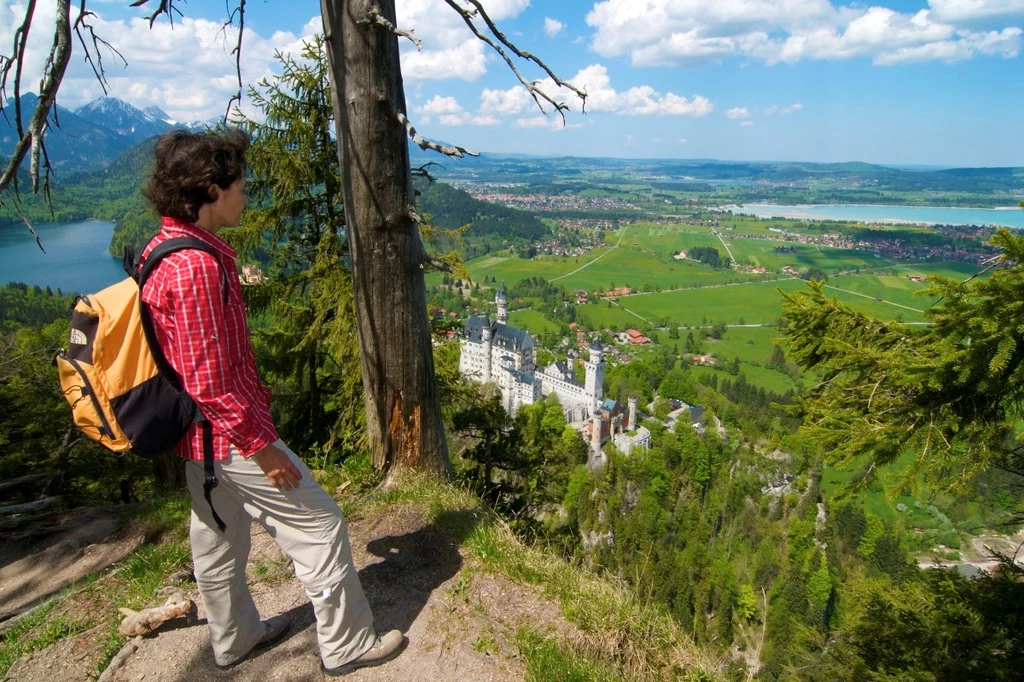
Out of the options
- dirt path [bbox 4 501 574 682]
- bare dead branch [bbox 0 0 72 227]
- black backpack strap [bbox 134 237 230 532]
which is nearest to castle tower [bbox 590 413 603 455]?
dirt path [bbox 4 501 574 682]

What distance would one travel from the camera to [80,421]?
71.9 inches

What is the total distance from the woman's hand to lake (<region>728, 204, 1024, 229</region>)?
4914 inches

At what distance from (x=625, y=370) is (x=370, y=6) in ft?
185

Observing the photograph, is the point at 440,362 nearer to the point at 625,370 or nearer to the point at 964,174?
the point at 625,370

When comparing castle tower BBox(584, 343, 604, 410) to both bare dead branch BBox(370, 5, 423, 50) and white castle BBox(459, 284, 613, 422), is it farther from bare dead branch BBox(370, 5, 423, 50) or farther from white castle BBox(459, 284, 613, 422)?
bare dead branch BBox(370, 5, 423, 50)

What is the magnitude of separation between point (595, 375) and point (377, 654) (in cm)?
4451

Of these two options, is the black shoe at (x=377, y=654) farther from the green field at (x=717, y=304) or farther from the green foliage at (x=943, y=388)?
the green field at (x=717, y=304)

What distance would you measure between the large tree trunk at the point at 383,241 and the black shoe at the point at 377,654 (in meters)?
1.55

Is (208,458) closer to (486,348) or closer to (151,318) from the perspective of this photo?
(151,318)

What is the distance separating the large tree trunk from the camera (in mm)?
2783

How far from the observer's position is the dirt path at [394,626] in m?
2.40

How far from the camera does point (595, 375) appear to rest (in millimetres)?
46250

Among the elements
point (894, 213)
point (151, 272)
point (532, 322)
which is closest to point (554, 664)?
point (151, 272)

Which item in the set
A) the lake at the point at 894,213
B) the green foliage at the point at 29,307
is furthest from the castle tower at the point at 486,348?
the lake at the point at 894,213
